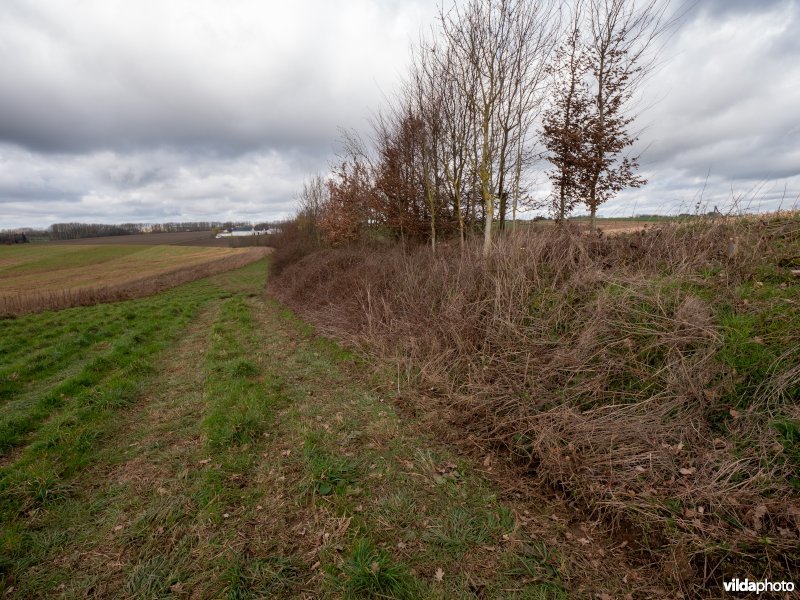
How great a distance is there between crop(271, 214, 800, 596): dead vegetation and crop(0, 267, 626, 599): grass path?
24.3 inches

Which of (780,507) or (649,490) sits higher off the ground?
(780,507)

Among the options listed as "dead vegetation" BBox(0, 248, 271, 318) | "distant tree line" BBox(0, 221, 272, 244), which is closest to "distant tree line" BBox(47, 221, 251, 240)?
"distant tree line" BBox(0, 221, 272, 244)

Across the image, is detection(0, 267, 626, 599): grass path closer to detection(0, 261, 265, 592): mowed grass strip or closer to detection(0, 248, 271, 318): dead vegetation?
detection(0, 261, 265, 592): mowed grass strip

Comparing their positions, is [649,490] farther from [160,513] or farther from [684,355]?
[160,513]

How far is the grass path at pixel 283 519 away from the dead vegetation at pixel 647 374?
0.62 m

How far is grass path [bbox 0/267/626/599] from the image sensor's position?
2646mm

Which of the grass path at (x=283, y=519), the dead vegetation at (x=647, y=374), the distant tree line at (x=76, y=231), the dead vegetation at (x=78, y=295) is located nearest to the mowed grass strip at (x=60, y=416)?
the grass path at (x=283, y=519)

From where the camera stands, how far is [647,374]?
3898mm

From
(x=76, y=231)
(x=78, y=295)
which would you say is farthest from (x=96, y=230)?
(x=78, y=295)

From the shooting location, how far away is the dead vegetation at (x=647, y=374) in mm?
2635

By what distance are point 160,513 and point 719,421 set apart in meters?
5.67

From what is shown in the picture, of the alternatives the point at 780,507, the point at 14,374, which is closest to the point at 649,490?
the point at 780,507

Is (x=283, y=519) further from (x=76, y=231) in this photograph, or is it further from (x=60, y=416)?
(x=76, y=231)

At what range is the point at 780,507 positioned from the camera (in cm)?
247
